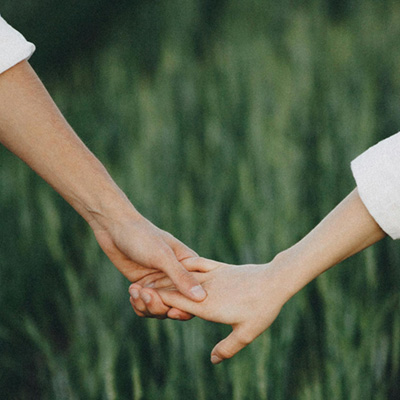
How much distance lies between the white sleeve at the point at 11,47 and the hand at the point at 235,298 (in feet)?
1.36

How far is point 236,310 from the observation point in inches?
48.4

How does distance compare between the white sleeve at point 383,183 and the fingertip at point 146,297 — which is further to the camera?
the fingertip at point 146,297

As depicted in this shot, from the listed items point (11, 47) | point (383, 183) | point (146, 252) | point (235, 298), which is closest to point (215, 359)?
point (235, 298)

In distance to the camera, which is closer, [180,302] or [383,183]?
[383,183]

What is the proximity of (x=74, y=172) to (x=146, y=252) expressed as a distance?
178mm

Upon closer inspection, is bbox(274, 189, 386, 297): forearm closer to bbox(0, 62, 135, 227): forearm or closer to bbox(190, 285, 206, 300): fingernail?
bbox(190, 285, 206, 300): fingernail

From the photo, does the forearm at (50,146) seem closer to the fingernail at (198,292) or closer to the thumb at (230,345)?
the fingernail at (198,292)

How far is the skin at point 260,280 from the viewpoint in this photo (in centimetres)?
111

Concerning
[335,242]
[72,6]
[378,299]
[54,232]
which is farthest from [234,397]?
[72,6]

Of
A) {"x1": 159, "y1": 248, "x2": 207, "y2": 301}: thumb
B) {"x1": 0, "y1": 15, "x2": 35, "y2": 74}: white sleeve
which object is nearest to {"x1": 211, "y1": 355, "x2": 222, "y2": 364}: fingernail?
{"x1": 159, "y1": 248, "x2": 207, "y2": 301}: thumb

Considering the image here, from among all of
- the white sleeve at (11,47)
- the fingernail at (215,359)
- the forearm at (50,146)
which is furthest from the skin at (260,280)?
the white sleeve at (11,47)

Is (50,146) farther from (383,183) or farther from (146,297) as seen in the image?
(383,183)

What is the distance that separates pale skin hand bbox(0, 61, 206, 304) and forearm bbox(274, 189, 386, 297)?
0.17 metres

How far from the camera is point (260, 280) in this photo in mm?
1228
